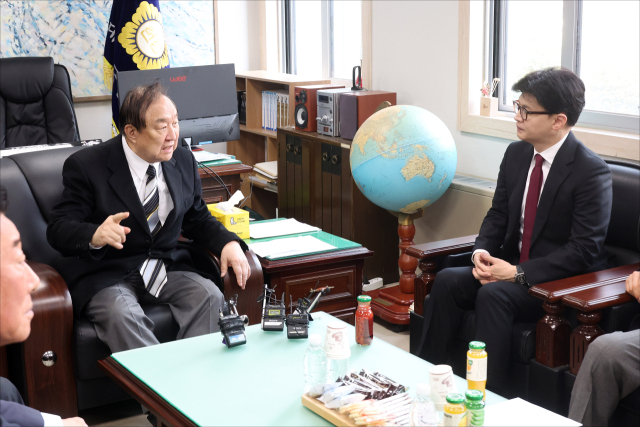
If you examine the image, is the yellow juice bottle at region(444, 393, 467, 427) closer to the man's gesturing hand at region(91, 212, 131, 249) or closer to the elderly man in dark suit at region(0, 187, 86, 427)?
the elderly man in dark suit at region(0, 187, 86, 427)

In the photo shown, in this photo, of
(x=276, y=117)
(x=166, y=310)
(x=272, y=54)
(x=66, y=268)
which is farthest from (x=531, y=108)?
(x=272, y=54)

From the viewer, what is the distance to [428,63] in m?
3.85

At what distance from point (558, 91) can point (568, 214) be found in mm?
438

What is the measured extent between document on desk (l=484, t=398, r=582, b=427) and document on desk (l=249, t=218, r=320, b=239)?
147cm

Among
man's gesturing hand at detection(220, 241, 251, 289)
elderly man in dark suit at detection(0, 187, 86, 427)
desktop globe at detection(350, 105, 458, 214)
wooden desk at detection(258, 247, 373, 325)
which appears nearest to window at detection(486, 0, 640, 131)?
desktop globe at detection(350, 105, 458, 214)

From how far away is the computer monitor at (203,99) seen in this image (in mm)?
3115

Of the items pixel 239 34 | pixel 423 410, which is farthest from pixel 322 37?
pixel 423 410

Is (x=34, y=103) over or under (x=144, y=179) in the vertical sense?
over

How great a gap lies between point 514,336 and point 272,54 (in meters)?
3.92

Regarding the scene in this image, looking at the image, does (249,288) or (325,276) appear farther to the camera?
(325,276)

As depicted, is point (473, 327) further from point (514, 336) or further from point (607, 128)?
point (607, 128)

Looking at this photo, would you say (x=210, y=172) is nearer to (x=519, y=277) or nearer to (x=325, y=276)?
(x=325, y=276)

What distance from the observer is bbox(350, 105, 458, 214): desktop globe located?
3.18 meters

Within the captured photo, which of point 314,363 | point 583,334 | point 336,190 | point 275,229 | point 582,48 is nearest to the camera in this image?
point 314,363
